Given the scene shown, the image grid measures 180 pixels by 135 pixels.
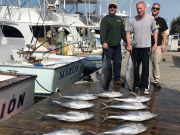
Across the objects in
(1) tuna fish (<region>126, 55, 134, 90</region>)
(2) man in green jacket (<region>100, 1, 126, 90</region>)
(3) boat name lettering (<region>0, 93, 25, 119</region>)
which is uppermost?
(2) man in green jacket (<region>100, 1, 126, 90</region>)

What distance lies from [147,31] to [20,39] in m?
A: 5.82

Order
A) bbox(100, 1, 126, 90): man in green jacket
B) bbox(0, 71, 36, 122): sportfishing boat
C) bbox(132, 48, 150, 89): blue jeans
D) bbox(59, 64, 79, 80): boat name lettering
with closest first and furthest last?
bbox(0, 71, 36, 122): sportfishing boat < bbox(132, 48, 150, 89): blue jeans < bbox(100, 1, 126, 90): man in green jacket < bbox(59, 64, 79, 80): boat name lettering

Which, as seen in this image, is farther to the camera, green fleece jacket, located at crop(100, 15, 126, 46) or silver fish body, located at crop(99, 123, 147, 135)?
green fleece jacket, located at crop(100, 15, 126, 46)

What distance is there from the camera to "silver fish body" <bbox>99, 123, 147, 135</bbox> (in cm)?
429

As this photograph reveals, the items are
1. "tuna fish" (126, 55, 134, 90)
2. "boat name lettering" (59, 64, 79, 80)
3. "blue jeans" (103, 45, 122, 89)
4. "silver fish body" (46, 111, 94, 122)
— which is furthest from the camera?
"boat name lettering" (59, 64, 79, 80)

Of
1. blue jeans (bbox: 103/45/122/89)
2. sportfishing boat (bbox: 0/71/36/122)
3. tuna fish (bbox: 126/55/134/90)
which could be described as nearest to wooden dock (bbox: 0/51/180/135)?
sportfishing boat (bbox: 0/71/36/122)

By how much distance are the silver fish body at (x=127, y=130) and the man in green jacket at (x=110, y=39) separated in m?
2.85

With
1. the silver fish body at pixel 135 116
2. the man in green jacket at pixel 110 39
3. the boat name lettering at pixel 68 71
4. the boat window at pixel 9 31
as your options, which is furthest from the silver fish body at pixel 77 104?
the boat window at pixel 9 31

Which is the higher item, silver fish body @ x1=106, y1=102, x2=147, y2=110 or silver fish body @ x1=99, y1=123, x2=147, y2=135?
silver fish body @ x1=106, y1=102, x2=147, y2=110

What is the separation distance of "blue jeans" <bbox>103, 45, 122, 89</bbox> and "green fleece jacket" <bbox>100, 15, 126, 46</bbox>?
0.17m

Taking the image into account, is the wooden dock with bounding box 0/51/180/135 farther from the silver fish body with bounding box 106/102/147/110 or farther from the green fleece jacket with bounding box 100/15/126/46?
the green fleece jacket with bounding box 100/15/126/46

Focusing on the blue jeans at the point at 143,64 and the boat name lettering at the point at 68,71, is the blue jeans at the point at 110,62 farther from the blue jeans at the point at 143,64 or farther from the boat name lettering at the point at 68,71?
the boat name lettering at the point at 68,71

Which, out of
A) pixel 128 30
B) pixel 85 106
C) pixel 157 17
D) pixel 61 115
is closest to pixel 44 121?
pixel 61 115

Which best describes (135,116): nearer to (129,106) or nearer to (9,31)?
(129,106)
